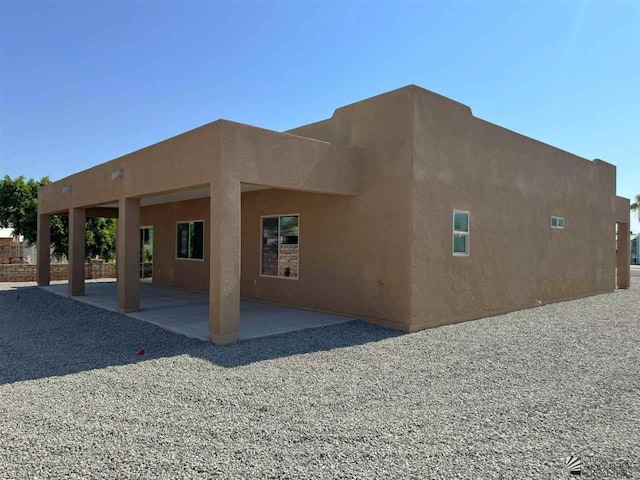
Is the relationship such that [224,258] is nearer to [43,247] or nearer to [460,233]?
[460,233]

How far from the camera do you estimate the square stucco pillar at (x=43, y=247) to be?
17.5 meters

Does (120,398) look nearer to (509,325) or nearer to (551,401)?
(551,401)

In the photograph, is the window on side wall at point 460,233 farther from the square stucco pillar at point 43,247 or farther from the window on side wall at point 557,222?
the square stucco pillar at point 43,247

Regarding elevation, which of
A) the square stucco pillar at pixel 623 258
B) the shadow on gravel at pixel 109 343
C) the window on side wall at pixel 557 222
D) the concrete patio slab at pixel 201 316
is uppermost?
the window on side wall at pixel 557 222

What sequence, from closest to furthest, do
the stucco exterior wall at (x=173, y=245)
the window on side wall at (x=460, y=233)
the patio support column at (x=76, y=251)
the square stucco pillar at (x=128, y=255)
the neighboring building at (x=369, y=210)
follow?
the neighboring building at (x=369, y=210), the window on side wall at (x=460, y=233), the square stucco pillar at (x=128, y=255), the patio support column at (x=76, y=251), the stucco exterior wall at (x=173, y=245)

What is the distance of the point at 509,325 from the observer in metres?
9.98

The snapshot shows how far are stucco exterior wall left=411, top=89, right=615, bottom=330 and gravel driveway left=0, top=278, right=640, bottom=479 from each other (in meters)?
1.54

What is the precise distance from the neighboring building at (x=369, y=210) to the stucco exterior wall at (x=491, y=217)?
5cm

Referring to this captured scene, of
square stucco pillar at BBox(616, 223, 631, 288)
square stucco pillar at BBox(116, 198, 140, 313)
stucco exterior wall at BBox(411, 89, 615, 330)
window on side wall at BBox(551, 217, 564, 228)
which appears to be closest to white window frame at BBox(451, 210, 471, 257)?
stucco exterior wall at BBox(411, 89, 615, 330)

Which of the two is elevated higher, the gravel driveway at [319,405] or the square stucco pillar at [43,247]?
the square stucco pillar at [43,247]

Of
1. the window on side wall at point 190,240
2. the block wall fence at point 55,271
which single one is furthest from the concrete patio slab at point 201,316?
the block wall fence at point 55,271

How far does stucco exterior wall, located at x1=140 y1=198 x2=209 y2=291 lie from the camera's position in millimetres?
15023

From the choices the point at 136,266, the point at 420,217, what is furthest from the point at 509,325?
the point at 136,266

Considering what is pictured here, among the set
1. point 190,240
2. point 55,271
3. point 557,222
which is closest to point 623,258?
point 557,222
